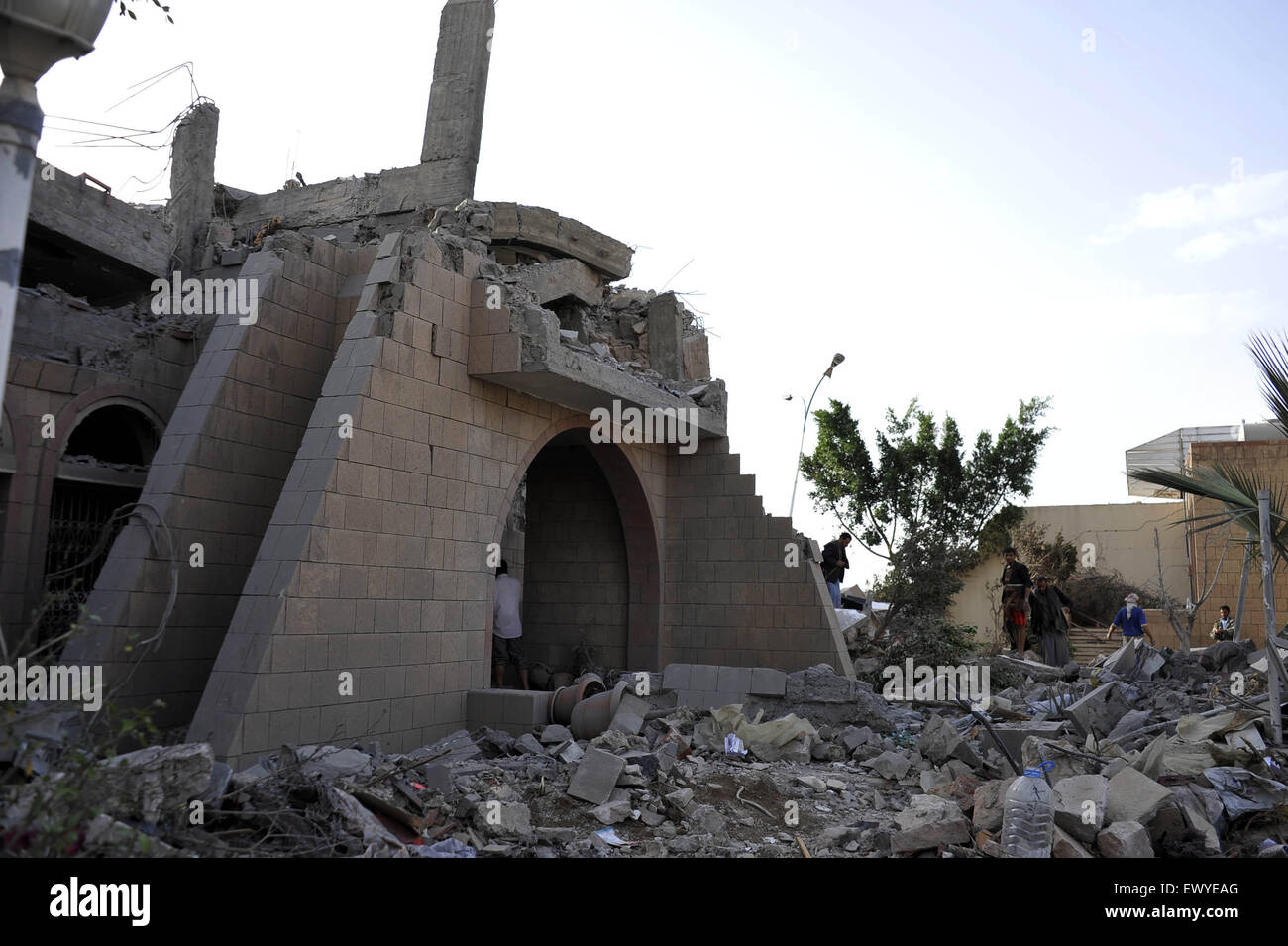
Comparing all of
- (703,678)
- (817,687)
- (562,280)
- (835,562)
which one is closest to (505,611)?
(703,678)

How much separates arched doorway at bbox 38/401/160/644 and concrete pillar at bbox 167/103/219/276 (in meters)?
3.69

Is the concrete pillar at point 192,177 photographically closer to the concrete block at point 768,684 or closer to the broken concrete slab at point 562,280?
the broken concrete slab at point 562,280

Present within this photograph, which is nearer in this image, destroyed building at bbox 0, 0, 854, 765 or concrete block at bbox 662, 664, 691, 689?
destroyed building at bbox 0, 0, 854, 765

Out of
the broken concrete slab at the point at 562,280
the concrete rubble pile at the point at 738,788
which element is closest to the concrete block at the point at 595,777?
the concrete rubble pile at the point at 738,788

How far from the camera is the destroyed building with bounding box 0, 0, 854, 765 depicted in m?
7.19

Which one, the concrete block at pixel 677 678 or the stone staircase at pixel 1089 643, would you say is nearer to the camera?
the concrete block at pixel 677 678

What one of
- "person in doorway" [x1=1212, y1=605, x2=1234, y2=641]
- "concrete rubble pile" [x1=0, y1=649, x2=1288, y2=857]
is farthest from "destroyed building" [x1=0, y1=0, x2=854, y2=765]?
"person in doorway" [x1=1212, y1=605, x2=1234, y2=641]

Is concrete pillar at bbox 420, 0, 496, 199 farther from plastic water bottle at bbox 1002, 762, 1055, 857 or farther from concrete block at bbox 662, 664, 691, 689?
plastic water bottle at bbox 1002, 762, 1055, 857

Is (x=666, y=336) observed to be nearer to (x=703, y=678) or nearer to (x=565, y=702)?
(x=703, y=678)

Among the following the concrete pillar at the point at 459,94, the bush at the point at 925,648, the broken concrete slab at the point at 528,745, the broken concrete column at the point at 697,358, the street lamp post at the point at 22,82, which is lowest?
the broken concrete slab at the point at 528,745

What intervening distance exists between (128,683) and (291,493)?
5.99 ft

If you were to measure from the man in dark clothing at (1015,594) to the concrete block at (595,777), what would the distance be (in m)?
8.65

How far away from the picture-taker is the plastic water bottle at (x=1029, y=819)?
17.6ft
